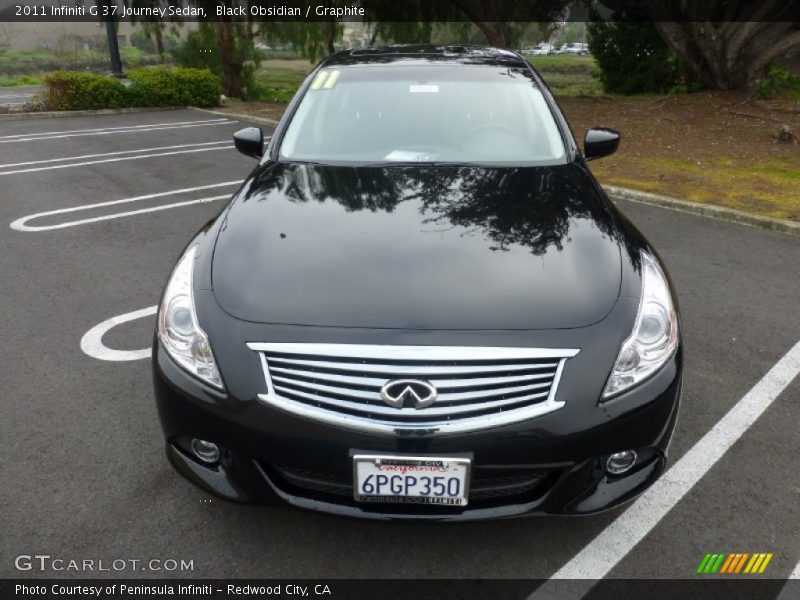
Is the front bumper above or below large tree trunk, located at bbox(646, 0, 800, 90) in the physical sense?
below

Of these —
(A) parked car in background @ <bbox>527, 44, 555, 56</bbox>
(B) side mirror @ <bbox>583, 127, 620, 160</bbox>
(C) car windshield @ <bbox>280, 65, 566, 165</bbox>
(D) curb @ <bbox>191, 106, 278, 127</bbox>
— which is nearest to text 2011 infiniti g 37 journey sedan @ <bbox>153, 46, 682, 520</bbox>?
(C) car windshield @ <bbox>280, 65, 566, 165</bbox>

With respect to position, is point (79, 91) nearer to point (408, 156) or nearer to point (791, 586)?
point (408, 156)

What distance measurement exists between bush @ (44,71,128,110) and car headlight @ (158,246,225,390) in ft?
47.7

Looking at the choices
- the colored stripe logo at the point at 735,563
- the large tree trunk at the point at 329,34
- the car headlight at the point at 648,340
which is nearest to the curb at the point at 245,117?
the large tree trunk at the point at 329,34

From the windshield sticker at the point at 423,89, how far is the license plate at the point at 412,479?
2293 mm

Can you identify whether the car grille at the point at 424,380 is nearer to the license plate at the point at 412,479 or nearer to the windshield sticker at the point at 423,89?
the license plate at the point at 412,479

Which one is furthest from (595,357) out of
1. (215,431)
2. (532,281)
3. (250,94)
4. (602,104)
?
→ (250,94)

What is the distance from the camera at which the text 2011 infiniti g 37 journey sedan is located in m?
1.88

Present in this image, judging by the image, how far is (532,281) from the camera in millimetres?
2154

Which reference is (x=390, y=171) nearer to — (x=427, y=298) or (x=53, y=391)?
(x=427, y=298)

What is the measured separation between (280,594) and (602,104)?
14.0 meters

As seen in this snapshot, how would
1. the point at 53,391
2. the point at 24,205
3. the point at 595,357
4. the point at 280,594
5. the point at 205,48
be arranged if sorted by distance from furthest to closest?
the point at 205,48 → the point at 24,205 → the point at 53,391 → the point at 280,594 → the point at 595,357

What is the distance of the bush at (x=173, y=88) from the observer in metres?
15.4

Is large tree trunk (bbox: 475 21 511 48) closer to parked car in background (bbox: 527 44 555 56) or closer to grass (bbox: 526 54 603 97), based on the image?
grass (bbox: 526 54 603 97)
